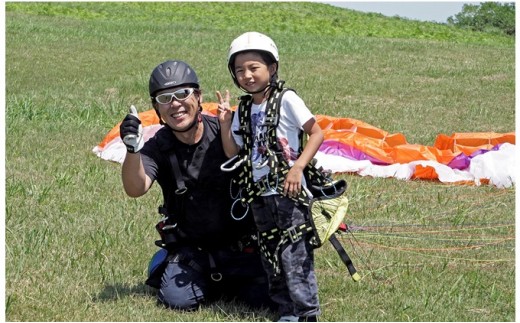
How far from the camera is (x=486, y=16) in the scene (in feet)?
167

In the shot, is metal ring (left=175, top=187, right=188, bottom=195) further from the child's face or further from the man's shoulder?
the child's face

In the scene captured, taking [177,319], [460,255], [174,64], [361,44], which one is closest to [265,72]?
[174,64]

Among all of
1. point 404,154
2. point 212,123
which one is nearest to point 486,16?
point 404,154

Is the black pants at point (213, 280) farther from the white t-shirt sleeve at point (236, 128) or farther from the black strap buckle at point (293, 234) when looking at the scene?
the white t-shirt sleeve at point (236, 128)

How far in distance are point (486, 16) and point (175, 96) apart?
1894 inches

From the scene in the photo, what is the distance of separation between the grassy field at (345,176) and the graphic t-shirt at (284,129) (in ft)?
3.02

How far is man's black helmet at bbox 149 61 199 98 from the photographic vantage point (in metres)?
5.20

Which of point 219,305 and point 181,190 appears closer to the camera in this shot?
point 181,190

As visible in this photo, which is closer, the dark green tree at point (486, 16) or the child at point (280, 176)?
the child at point (280, 176)

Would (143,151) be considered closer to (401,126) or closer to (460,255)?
(460,255)

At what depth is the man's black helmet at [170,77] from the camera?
520cm

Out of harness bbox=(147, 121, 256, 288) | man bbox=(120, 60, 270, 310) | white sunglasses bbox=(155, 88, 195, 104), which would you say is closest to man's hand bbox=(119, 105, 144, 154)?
man bbox=(120, 60, 270, 310)

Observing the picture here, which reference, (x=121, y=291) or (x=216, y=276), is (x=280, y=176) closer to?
(x=216, y=276)

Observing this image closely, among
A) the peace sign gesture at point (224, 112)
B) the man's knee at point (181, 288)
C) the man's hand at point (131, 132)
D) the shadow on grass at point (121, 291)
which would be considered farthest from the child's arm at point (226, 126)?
the shadow on grass at point (121, 291)
